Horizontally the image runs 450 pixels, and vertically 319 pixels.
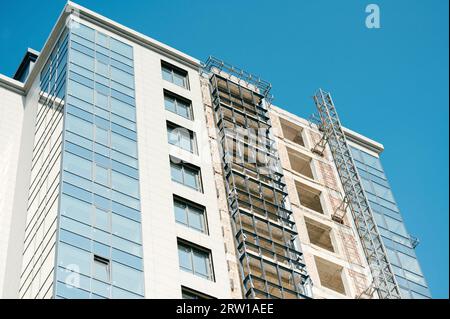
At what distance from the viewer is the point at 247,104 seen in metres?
59.0

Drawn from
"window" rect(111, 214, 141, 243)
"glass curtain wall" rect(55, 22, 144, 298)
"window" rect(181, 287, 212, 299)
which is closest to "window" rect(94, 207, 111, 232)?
"glass curtain wall" rect(55, 22, 144, 298)

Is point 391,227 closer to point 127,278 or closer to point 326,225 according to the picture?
point 326,225

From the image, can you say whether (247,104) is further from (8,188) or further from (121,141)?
(8,188)

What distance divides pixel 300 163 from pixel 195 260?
17539 millimetres

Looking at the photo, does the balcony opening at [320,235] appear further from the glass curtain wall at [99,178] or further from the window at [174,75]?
the glass curtain wall at [99,178]

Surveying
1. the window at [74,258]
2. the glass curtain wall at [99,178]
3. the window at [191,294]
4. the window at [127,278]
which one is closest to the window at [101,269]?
the glass curtain wall at [99,178]

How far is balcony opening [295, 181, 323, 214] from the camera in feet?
189

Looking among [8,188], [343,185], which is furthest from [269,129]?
[8,188]

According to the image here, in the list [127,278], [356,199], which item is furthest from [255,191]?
[127,278]

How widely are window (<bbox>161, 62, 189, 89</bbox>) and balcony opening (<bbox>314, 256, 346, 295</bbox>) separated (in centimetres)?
1419

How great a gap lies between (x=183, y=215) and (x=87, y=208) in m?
5.89

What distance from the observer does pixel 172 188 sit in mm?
48438

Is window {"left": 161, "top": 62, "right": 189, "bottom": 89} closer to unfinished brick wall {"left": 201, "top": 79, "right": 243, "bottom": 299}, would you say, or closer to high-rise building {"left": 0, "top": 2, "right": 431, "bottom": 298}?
high-rise building {"left": 0, "top": 2, "right": 431, "bottom": 298}

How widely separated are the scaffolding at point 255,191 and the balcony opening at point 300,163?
10.1ft
